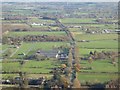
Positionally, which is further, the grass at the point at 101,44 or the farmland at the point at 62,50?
the grass at the point at 101,44

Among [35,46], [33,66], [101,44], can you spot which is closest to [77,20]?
[101,44]

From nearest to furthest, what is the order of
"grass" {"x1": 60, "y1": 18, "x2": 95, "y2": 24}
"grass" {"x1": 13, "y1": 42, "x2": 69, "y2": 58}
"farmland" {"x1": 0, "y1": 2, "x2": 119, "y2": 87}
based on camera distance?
1. "farmland" {"x1": 0, "y1": 2, "x2": 119, "y2": 87}
2. "grass" {"x1": 13, "y1": 42, "x2": 69, "y2": 58}
3. "grass" {"x1": 60, "y1": 18, "x2": 95, "y2": 24}

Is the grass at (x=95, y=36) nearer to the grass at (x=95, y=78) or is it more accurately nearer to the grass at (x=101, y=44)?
the grass at (x=101, y=44)

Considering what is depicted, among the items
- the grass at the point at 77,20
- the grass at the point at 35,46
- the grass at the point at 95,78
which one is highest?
the grass at the point at 77,20

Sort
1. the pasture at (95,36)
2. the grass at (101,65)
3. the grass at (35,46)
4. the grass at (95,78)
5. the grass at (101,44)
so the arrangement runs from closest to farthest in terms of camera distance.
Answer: the grass at (95,78) < the grass at (101,65) < the grass at (35,46) < the grass at (101,44) < the pasture at (95,36)

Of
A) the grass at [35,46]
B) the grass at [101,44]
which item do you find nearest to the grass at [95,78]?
the grass at [35,46]

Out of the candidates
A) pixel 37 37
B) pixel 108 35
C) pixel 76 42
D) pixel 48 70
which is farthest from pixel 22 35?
pixel 48 70

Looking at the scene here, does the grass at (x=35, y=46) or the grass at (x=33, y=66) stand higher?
the grass at (x=35, y=46)

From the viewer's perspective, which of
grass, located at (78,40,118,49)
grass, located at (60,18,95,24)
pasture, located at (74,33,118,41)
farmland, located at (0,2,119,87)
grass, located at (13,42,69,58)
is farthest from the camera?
grass, located at (60,18,95,24)

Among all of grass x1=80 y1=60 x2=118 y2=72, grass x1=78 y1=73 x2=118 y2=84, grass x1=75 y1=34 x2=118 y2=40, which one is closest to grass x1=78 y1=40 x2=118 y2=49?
grass x1=75 y1=34 x2=118 y2=40

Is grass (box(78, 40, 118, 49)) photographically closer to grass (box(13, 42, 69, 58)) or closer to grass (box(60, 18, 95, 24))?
grass (box(13, 42, 69, 58))

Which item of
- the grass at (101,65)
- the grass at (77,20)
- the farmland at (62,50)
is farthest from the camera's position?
the grass at (77,20)

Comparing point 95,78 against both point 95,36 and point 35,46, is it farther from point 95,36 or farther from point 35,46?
point 95,36
